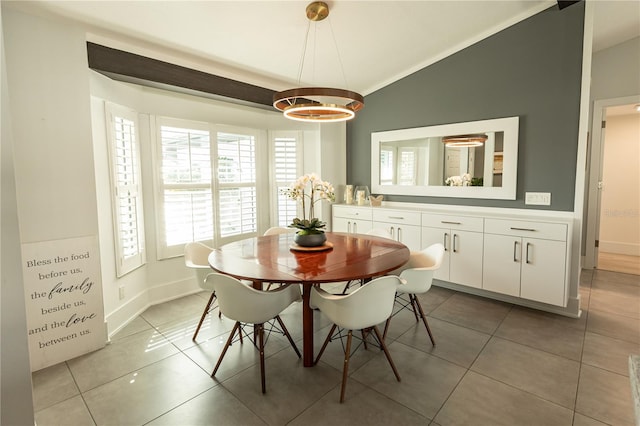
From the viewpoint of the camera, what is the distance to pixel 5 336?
0.63 metres

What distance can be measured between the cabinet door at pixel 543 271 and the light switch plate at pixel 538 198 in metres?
0.49

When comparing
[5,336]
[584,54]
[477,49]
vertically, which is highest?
[477,49]

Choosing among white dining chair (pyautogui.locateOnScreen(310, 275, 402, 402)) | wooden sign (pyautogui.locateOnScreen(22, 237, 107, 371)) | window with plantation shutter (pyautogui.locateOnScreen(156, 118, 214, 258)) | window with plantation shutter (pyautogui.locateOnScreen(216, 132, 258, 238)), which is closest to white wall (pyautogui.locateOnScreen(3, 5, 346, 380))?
wooden sign (pyautogui.locateOnScreen(22, 237, 107, 371))

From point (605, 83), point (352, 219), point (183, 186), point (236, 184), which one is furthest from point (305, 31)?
point (605, 83)

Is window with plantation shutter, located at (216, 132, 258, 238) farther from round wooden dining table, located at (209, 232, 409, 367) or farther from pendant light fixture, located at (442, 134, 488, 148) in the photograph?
pendant light fixture, located at (442, 134, 488, 148)

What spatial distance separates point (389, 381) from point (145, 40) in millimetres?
3390

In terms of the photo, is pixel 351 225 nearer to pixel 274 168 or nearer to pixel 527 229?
pixel 274 168

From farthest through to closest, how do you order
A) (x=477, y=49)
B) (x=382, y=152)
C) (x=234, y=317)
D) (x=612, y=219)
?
(x=612, y=219) → (x=382, y=152) → (x=477, y=49) → (x=234, y=317)

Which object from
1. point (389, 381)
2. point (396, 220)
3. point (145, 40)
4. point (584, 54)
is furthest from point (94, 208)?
point (584, 54)

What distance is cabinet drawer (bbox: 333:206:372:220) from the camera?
4.49 metres

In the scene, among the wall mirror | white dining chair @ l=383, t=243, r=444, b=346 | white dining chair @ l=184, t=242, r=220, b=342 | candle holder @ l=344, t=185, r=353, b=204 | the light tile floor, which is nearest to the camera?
the light tile floor

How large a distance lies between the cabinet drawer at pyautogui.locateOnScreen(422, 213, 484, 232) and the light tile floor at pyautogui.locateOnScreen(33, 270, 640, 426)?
953mm

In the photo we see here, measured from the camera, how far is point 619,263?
4.92 m

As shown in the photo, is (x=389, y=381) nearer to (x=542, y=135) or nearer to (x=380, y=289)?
(x=380, y=289)
